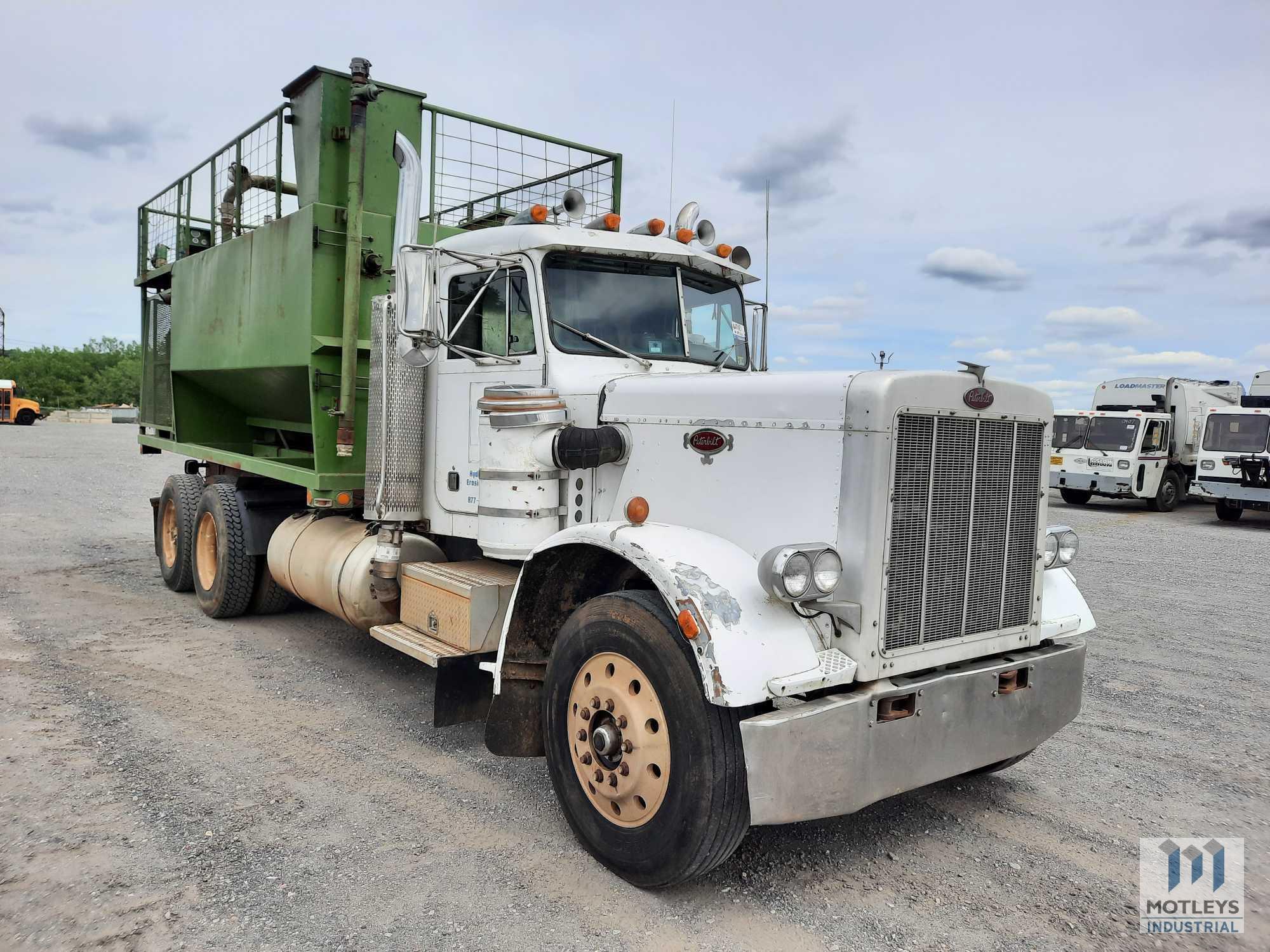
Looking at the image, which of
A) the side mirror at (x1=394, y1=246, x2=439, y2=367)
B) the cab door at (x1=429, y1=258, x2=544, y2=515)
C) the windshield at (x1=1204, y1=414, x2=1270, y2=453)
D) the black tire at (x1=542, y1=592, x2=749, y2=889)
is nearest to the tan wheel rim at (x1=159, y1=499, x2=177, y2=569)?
the cab door at (x1=429, y1=258, x2=544, y2=515)

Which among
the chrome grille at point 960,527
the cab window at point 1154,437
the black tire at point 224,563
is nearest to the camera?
the chrome grille at point 960,527

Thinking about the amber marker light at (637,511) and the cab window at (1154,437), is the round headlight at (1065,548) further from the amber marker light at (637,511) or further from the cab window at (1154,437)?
the cab window at (1154,437)

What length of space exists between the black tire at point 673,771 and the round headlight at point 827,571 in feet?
1.87

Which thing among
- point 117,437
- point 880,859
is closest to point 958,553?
point 880,859

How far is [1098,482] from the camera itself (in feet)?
67.2

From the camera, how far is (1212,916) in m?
3.67

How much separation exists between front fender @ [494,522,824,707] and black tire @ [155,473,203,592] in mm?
6339

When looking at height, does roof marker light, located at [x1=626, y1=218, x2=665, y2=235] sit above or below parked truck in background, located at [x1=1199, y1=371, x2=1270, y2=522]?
above

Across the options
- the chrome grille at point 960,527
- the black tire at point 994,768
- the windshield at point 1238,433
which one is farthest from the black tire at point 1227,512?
the chrome grille at point 960,527

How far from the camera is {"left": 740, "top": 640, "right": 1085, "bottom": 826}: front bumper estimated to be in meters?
3.35

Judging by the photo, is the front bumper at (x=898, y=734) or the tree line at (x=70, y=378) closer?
the front bumper at (x=898, y=734)

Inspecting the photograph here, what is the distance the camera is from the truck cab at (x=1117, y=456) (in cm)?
2020

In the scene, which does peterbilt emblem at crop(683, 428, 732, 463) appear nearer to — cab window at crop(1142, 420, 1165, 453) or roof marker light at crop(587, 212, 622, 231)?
roof marker light at crop(587, 212, 622, 231)

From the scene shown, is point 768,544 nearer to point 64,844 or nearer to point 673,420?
point 673,420
